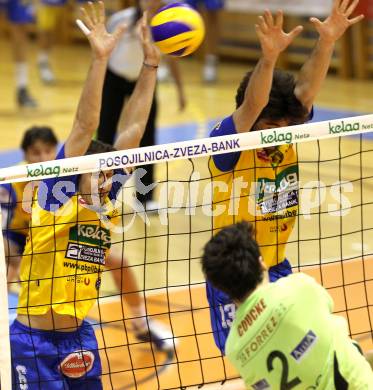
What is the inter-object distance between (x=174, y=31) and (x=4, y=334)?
75.4 inches

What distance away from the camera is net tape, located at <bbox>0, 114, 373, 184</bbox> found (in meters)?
3.90

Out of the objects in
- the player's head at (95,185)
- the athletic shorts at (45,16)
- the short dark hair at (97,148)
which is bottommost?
the player's head at (95,185)

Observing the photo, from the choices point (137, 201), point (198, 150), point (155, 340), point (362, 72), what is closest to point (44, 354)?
point (198, 150)

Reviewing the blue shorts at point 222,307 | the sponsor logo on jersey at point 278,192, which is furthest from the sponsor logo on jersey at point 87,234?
the sponsor logo on jersey at point 278,192

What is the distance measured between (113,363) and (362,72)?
825 centimetres

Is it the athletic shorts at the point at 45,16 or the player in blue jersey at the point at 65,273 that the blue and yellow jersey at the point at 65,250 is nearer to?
the player in blue jersey at the point at 65,273

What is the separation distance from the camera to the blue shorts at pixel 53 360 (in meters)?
4.09

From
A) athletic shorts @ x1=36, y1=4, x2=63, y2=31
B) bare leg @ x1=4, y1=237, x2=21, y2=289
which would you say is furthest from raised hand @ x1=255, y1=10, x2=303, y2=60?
athletic shorts @ x1=36, y1=4, x2=63, y2=31

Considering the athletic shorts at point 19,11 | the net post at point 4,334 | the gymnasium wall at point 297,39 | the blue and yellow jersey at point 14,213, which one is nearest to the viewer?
the net post at point 4,334

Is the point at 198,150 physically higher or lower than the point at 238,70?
lower

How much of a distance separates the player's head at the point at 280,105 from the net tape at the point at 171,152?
11cm

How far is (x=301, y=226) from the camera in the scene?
24.8 ft

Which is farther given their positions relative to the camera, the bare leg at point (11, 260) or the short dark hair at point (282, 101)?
the bare leg at point (11, 260)

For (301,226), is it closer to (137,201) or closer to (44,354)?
(137,201)
